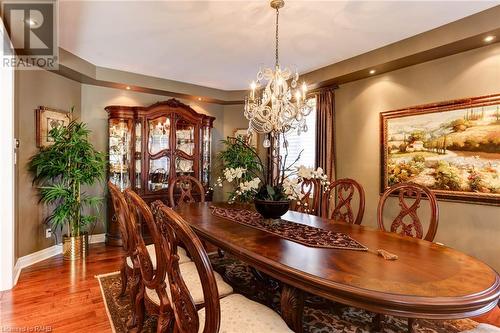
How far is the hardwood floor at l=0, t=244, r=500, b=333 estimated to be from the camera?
2.14m

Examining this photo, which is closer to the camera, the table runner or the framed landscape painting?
the table runner

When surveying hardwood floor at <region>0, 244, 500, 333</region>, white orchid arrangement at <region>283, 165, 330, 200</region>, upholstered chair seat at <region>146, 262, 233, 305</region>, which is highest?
white orchid arrangement at <region>283, 165, 330, 200</region>

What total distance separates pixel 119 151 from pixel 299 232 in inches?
137

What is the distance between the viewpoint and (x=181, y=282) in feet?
3.92

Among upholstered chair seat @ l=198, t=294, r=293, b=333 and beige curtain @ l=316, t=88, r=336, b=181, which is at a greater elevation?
beige curtain @ l=316, t=88, r=336, b=181

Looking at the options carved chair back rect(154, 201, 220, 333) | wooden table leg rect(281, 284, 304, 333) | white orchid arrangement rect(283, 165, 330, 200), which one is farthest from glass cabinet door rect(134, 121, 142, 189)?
wooden table leg rect(281, 284, 304, 333)

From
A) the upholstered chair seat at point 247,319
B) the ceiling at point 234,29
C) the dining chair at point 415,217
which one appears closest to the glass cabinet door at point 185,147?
the ceiling at point 234,29

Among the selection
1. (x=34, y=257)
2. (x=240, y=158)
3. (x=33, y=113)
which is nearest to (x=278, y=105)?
(x=240, y=158)

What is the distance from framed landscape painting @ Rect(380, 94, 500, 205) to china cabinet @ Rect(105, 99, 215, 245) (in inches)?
119

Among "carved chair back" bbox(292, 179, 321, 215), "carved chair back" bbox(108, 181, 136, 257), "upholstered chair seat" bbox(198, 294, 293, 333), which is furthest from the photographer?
"carved chair back" bbox(292, 179, 321, 215)

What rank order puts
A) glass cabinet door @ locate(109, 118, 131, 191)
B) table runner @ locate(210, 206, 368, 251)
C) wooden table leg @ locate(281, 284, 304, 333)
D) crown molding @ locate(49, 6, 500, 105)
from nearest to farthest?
wooden table leg @ locate(281, 284, 304, 333)
table runner @ locate(210, 206, 368, 251)
crown molding @ locate(49, 6, 500, 105)
glass cabinet door @ locate(109, 118, 131, 191)

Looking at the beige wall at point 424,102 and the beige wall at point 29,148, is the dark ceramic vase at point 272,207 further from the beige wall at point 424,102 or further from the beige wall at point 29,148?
the beige wall at point 29,148

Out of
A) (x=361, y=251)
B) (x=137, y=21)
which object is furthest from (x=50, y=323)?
(x=137, y=21)

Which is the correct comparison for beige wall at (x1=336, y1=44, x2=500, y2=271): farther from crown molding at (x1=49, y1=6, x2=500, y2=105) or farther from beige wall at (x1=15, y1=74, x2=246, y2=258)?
beige wall at (x1=15, y1=74, x2=246, y2=258)
